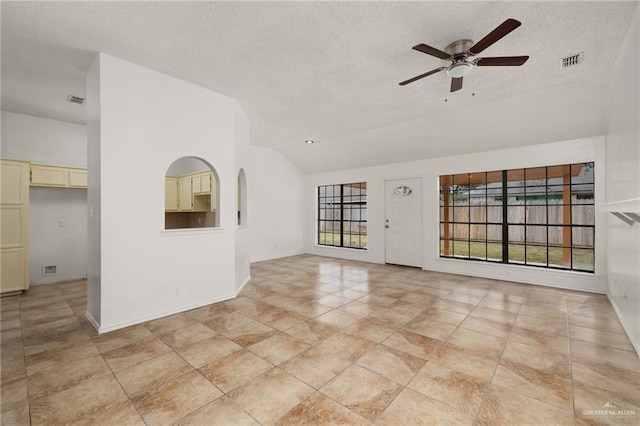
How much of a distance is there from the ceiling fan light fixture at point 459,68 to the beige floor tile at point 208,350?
350 cm

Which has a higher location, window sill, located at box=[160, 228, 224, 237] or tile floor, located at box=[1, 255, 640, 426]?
window sill, located at box=[160, 228, 224, 237]

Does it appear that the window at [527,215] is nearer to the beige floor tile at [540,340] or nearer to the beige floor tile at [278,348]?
the beige floor tile at [540,340]

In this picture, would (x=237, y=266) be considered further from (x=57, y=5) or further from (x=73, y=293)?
(x=57, y=5)

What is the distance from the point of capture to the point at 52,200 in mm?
5125

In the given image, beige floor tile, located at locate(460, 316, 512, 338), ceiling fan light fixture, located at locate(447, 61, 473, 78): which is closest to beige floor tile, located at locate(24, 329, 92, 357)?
beige floor tile, located at locate(460, 316, 512, 338)

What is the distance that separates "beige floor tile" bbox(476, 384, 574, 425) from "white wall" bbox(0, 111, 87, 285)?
6.70 meters

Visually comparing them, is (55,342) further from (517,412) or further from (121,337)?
(517,412)

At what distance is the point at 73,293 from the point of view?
4.44 meters

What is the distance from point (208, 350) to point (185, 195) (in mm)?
4672

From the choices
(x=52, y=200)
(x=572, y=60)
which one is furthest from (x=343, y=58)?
(x=52, y=200)

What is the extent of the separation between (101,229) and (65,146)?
11.3ft

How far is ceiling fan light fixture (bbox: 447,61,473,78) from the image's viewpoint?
9.17 ft

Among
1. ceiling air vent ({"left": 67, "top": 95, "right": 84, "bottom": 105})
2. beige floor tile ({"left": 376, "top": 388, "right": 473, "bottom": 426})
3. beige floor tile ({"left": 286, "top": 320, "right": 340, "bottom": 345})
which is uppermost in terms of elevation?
ceiling air vent ({"left": 67, "top": 95, "right": 84, "bottom": 105})

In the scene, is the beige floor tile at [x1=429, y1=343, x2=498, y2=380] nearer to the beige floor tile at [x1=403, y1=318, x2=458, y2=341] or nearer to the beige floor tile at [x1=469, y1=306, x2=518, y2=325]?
the beige floor tile at [x1=403, y1=318, x2=458, y2=341]
